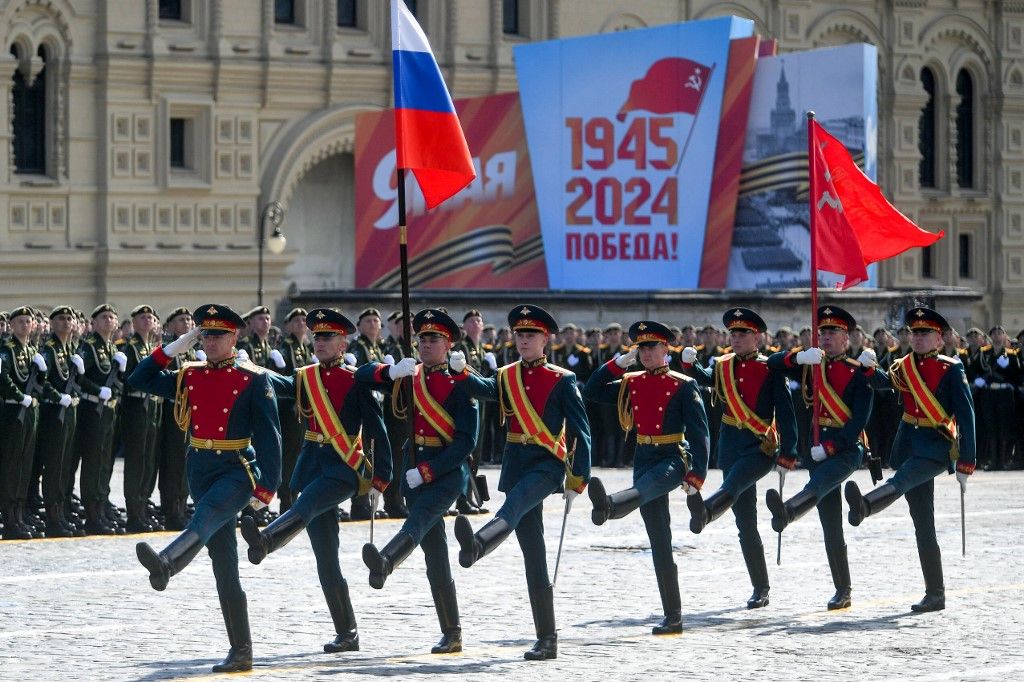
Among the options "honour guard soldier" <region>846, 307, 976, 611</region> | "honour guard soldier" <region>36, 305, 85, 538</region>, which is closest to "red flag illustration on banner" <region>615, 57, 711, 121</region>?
"honour guard soldier" <region>36, 305, 85, 538</region>

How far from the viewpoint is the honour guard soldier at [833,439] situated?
12.2 metres

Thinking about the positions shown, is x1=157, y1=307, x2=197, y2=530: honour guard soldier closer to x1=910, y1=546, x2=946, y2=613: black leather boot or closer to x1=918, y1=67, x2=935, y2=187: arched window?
x1=910, y1=546, x2=946, y2=613: black leather boot

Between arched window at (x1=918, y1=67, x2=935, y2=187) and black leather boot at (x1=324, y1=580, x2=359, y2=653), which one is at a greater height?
arched window at (x1=918, y1=67, x2=935, y2=187)

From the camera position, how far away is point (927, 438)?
487 inches

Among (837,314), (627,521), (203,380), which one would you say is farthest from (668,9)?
(203,380)

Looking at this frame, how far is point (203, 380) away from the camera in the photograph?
10.3 meters

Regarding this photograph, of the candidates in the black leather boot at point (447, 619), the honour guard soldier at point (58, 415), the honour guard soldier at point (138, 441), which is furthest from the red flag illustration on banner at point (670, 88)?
the black leather boot at point (447, 619)

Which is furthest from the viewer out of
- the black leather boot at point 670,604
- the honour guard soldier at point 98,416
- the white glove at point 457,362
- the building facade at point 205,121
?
the building facade at point 205,121

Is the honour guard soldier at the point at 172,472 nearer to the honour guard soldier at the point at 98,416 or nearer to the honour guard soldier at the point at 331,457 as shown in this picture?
the honour guard soldier at the point at 98,416

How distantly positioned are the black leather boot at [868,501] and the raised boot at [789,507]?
0.23 m

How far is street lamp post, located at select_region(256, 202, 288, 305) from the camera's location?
31688 millimetres

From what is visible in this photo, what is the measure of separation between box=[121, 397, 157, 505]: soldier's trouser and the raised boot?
19.2 ft

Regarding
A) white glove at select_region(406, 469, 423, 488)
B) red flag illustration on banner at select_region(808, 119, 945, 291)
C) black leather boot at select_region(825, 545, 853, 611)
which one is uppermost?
red flag illustration on banner at select_region(808, 119, 945, 291)

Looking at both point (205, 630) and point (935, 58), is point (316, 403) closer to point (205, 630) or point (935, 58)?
point (205, 630)
